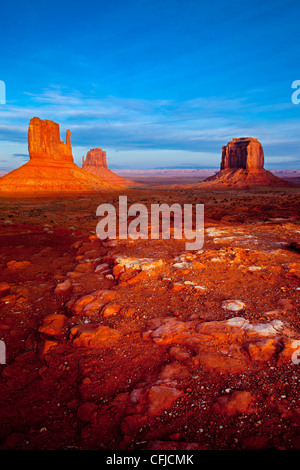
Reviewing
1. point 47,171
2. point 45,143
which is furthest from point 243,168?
point 47,171

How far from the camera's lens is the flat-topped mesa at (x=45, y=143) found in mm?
74688

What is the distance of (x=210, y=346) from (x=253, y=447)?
1.52m

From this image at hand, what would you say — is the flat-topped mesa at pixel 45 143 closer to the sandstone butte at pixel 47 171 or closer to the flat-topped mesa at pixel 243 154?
the sandstone butte at pixel 47 171

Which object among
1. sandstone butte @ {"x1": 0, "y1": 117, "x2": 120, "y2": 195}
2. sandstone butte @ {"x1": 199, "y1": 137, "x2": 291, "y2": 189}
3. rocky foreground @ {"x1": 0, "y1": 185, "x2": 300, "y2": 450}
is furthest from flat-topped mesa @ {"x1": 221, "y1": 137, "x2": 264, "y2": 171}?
rocky foreground @ {"x1": 0, "y1": 185, "x2": 300, "y2": 450}

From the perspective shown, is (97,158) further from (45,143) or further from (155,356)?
(155,356)

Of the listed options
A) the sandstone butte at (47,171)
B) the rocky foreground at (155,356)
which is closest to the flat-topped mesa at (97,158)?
the sandstone butte at (47,171)

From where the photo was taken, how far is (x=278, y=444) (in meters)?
2.56

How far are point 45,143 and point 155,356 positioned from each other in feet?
279

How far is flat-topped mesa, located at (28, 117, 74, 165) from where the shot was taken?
74.7 metres

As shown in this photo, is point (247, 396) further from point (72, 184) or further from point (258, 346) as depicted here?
point (72, 184)

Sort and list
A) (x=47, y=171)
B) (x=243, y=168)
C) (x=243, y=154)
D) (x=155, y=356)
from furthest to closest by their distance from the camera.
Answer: (x=243, y=154) → (x=243, y=168) → (x=47, y=171) → (x=155, y=356)

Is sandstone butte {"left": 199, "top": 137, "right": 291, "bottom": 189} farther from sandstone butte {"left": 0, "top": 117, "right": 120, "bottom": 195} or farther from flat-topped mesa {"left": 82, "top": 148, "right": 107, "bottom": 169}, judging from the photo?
flat-topped mesa {"left": 82, "top": 148, "right": 107, "bottom": 169}

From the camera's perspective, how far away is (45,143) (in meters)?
77.0
